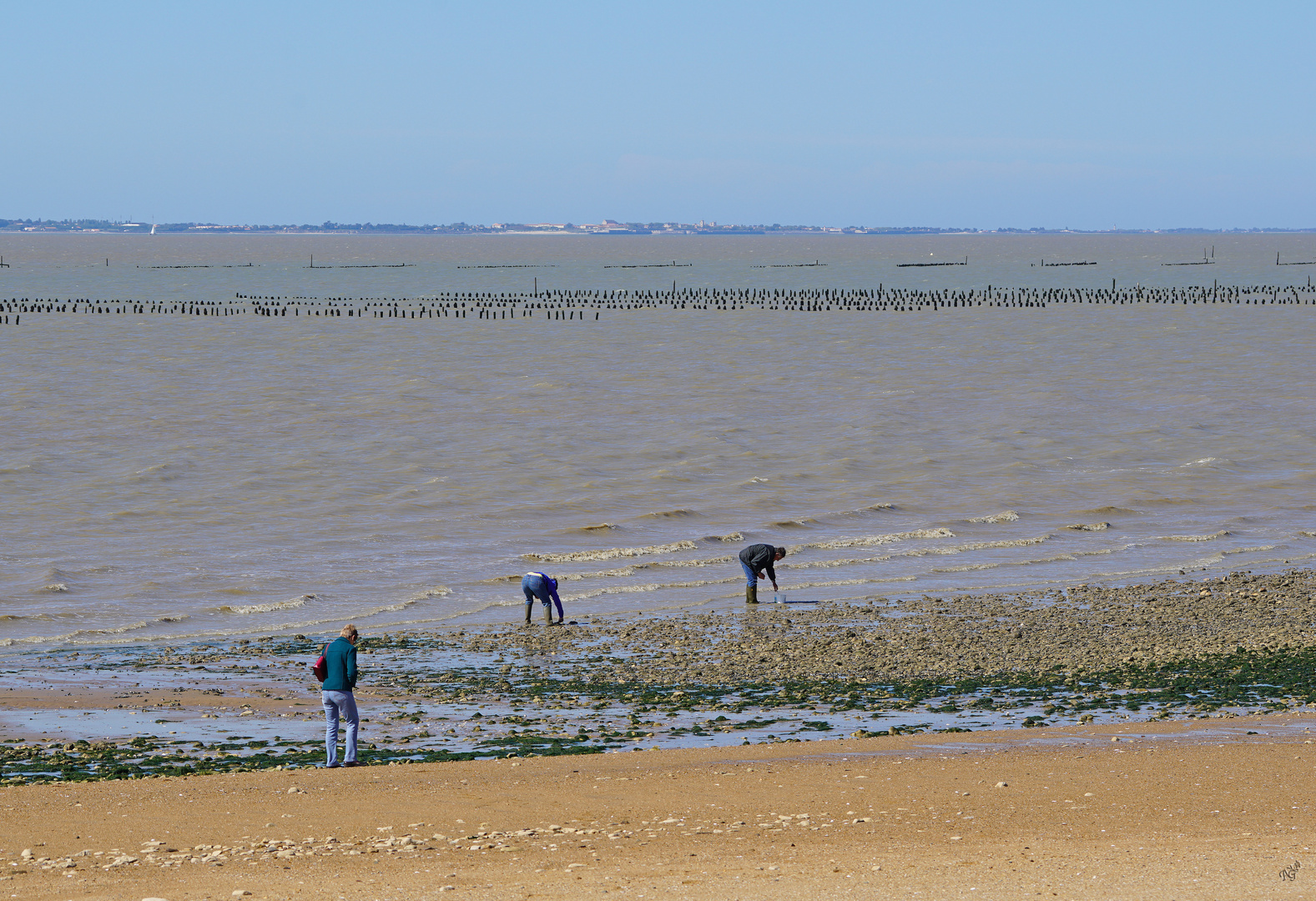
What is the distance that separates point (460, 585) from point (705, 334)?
60519 mm

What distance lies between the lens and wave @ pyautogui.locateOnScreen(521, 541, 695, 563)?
28.5 m

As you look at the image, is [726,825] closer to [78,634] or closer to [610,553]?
[78,634]

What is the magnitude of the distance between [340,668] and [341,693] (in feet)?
0.83

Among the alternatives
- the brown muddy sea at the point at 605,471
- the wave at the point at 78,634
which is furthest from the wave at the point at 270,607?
the wave at the point at 78,634

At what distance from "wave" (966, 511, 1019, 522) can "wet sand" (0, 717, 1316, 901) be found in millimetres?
16868

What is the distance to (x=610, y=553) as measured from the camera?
95.2ft

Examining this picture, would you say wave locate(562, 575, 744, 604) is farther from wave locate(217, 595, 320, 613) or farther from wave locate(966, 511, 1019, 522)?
wave locate(966, 511, 1019, 522)

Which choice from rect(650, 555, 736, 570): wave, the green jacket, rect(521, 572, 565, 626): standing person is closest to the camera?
the green jacket

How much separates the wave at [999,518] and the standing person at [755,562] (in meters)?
9.45

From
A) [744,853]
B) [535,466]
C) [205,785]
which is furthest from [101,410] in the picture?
[744,853]

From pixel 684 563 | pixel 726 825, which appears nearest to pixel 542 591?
pixel 684 563

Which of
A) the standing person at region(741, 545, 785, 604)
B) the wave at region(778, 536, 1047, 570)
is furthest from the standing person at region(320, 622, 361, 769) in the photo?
the wave at region(778, 536, 1047, 570)

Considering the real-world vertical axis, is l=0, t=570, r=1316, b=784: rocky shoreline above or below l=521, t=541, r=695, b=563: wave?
above

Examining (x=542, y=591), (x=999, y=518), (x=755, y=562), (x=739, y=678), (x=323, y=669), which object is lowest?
(x=739, y=678)
